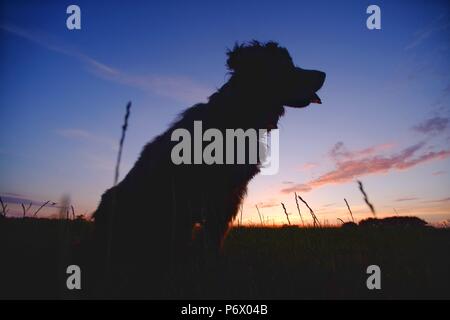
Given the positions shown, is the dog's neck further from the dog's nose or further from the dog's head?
the dog's nose

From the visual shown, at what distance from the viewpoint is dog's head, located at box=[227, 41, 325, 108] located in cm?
589

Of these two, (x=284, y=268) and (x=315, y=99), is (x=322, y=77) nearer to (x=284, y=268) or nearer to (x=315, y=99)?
(x=315, y=99)

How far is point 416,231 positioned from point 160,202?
527 centimetres

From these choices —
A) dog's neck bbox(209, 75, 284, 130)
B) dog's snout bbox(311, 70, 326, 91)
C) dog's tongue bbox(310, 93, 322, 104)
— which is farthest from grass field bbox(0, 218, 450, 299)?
dog's snout bbox(311, 70, 326, 91)

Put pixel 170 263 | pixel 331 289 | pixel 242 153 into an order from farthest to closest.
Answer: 1. pixel 242 153
2. pixel 170 263
3. pixel 331 289

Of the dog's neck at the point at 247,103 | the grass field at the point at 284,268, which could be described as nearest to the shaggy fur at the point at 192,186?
the dog's neck at the point at 247,103

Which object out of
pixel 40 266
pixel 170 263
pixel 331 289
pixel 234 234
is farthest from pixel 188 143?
pixel 234 234

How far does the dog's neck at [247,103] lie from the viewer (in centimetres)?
547

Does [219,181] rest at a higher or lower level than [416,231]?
higher

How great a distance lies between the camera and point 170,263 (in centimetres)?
434

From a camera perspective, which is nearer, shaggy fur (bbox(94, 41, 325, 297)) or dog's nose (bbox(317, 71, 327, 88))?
shaggy fur (bbox(94, 41, 325, 297))

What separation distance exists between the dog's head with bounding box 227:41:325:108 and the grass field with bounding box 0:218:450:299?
7.97 ft

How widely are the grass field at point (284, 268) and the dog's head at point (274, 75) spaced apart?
2.43 m
